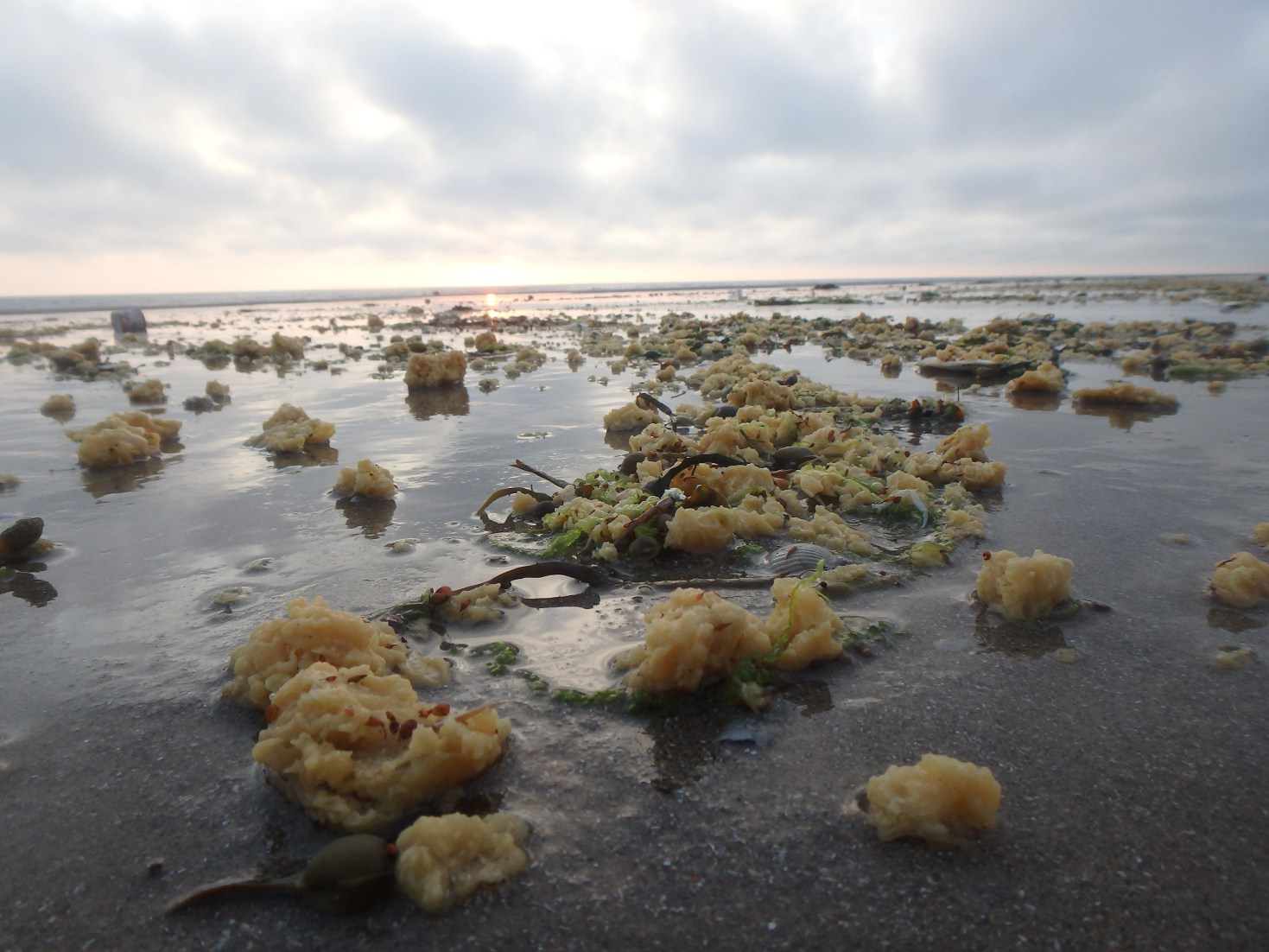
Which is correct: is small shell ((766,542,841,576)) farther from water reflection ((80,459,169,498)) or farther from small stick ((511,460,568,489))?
water reflection ((80,459,169,498))

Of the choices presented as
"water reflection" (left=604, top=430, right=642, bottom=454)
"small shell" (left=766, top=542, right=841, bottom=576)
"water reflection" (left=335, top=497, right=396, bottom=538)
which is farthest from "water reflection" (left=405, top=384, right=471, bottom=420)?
"small shell" (left=766, top=542, right=841, bottom=576)

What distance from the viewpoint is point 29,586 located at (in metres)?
2.81

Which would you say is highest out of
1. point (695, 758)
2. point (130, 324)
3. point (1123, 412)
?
point (130, 324)

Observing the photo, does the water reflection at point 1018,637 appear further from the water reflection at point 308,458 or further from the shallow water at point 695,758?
the water reflection at point 308,458

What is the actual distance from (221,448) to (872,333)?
38.5 feet

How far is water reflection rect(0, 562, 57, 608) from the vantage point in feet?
8.82

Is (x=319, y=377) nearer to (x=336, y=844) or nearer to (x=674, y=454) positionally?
(x=674, y=454)

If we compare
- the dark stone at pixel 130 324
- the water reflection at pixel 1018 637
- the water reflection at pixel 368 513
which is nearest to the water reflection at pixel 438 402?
the water reflection at pixel 368 513

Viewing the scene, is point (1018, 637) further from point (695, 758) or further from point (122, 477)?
point (122, 477)

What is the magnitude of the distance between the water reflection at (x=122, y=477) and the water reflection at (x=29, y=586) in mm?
1228

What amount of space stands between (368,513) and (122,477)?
2.09 meters

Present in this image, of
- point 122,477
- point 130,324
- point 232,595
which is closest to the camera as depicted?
point 232,595

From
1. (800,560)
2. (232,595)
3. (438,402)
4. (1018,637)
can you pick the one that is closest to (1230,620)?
(1018,637)

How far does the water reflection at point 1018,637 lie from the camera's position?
2.15 metres
